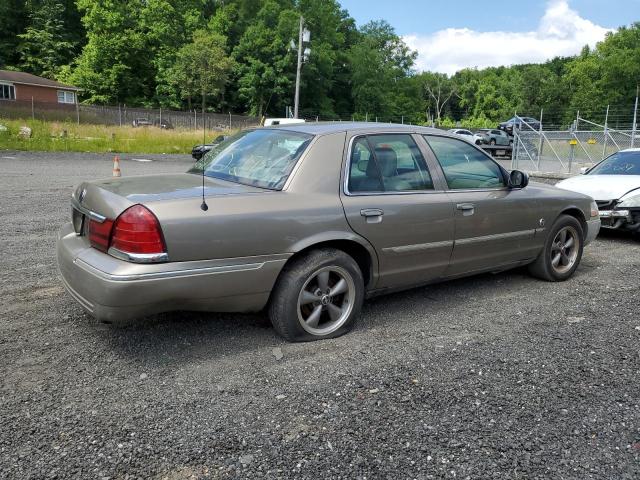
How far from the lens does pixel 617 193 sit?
7.53 meters

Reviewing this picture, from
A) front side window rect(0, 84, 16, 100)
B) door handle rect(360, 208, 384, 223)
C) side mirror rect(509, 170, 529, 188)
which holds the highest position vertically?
front side window rect(0, 84, 16, 100)

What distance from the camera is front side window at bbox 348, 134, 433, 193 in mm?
4039

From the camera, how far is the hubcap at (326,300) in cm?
374

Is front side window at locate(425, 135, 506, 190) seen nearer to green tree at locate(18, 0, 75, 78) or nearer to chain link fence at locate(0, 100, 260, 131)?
chain link fence at locate(0, 100, 260, 131)

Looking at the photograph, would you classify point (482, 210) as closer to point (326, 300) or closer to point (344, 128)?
point (344, 128)

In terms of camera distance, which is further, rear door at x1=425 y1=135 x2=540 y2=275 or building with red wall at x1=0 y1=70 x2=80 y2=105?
building with red wall at x1=0 y1=70 x2=80 y2=105

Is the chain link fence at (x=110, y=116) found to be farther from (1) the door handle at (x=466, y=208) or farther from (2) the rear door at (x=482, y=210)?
(1) the door handle at (x=466, y=208)

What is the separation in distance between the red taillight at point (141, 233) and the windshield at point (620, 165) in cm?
772

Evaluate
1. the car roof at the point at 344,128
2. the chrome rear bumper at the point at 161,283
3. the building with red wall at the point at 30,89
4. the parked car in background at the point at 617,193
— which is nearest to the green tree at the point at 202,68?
the building with red wall at the point at 30,89

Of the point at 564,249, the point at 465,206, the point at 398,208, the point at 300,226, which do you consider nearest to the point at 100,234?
the point at 300,226

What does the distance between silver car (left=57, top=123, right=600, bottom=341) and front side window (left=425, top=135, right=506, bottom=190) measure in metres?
0.01

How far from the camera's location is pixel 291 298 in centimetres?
361

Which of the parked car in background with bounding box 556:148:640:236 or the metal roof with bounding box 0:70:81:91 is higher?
the metal roof with bounding box 0:70:81:91

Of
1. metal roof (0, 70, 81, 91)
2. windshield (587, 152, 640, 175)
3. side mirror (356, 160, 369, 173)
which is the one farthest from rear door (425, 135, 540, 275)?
metal roof (0, 70, 81, 91)
